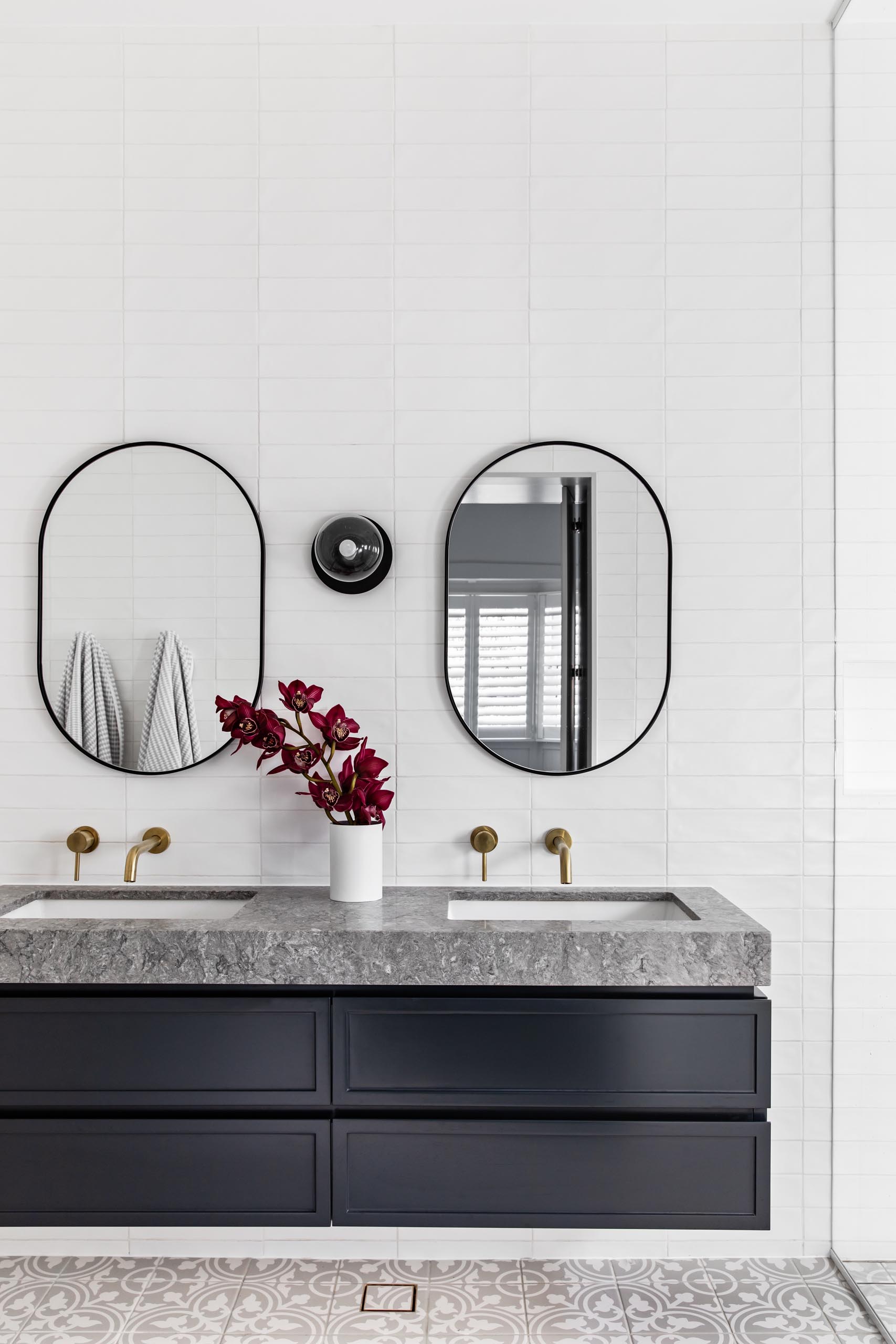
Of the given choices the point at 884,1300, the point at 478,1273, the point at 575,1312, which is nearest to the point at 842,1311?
the point at 884,1300

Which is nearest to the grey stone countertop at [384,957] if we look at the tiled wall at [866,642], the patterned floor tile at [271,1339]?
the tiled wall at [866,642]

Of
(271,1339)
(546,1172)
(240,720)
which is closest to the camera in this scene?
(546,1172)

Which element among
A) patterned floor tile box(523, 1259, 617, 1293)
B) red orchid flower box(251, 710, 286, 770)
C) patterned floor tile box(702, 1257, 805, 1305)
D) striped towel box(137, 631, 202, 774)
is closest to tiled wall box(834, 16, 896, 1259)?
patterned floor tile box(702, 1257, 805, 1305)

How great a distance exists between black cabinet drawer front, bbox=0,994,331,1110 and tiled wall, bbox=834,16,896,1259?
115cm

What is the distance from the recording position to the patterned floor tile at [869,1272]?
1940mm

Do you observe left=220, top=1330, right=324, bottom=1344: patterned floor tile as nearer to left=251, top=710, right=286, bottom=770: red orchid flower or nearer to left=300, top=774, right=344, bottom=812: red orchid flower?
left=300, top=774, right=344, bottom=812: red orchid flower

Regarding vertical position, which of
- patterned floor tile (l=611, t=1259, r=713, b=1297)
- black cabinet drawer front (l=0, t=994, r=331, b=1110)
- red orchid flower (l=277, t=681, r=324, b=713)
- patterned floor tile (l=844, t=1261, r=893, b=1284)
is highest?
red orchid flower (l=277, t=681, r=324, b=713)

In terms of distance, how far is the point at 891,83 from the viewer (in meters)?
1.82

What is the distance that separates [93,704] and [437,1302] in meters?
1.48

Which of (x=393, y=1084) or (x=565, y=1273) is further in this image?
(x=565, y=1273)

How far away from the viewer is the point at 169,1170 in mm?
1656

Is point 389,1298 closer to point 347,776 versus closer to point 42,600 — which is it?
point 347,776

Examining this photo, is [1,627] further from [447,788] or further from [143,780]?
[447,788]

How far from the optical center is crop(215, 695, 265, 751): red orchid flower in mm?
1922
